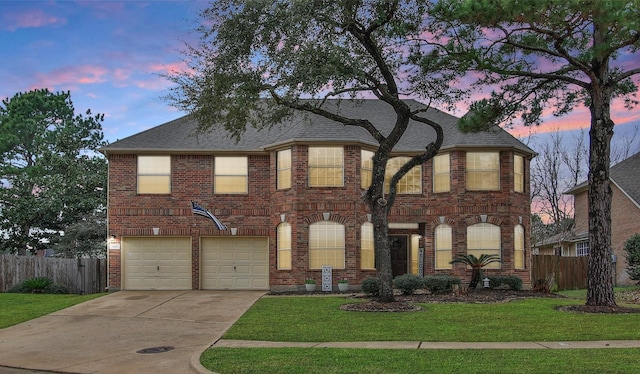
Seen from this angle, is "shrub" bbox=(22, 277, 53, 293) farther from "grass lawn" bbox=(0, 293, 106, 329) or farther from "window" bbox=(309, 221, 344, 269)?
"window" bbox=(309, 221, 344, 269)

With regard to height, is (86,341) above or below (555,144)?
below

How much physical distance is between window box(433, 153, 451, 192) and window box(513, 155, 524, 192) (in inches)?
100.0

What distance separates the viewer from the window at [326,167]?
23984 mm

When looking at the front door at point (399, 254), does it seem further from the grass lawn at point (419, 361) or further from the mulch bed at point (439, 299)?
the grass lawn at point (419, 361)

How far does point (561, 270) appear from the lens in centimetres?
2764

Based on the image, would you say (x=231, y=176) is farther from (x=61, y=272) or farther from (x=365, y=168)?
(x=61, y=272)

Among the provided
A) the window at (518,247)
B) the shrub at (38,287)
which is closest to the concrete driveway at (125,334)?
the shrub at (38,287)

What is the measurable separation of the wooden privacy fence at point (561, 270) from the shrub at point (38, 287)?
735 inches

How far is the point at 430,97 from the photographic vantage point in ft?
64.3

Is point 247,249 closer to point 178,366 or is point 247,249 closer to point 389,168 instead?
point 389,168

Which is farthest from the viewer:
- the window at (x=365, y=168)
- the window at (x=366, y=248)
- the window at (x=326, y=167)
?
the window at (x=365, y=168)

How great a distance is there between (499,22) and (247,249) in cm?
1405

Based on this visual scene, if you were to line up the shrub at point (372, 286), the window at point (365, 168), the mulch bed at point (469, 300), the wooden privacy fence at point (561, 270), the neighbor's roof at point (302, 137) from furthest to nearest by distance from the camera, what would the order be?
the wooden privacy fence at point (561, 270)
the window at point (365, 168)
the neighbor's roof at point (302, 137)
the shrub at point (372, 286)
the mulch bed at point (469, 300)

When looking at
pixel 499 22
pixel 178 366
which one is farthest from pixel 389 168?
pixel 178 366
